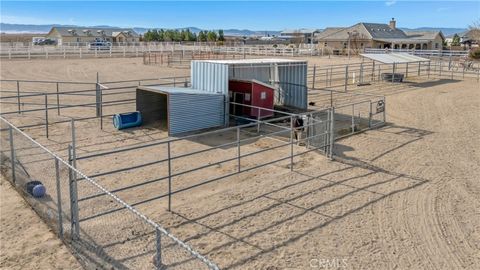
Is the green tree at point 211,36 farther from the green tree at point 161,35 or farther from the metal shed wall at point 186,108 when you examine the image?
the metal shed wall at point 186,108

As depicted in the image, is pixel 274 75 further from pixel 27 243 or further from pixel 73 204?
pixel 27 243

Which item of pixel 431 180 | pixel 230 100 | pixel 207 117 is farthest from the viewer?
pixel 230 100

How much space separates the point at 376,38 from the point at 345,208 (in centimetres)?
6820

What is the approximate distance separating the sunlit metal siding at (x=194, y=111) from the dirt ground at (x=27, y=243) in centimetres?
631

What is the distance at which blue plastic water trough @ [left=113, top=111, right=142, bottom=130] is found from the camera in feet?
49.3

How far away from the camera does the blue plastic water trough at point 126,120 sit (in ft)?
49.3

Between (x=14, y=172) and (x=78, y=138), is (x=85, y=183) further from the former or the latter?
(x=78, y=138)

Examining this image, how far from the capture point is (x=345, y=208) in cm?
866

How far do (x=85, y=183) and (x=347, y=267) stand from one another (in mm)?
5618

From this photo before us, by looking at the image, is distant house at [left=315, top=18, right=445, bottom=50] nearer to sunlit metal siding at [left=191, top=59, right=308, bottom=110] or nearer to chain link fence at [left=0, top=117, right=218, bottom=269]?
sunlit metal siding at [left=191, top=59, right=308, bottom=110]

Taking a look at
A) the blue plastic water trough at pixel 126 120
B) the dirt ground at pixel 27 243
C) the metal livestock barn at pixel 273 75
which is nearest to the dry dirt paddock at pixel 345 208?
the blue plastic water trough at pixel 126 120

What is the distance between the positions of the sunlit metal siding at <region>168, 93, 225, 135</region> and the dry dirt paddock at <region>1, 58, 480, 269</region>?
0.84m

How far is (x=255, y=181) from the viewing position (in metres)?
10.1

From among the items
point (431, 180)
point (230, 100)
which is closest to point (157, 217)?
point (431, 180)
